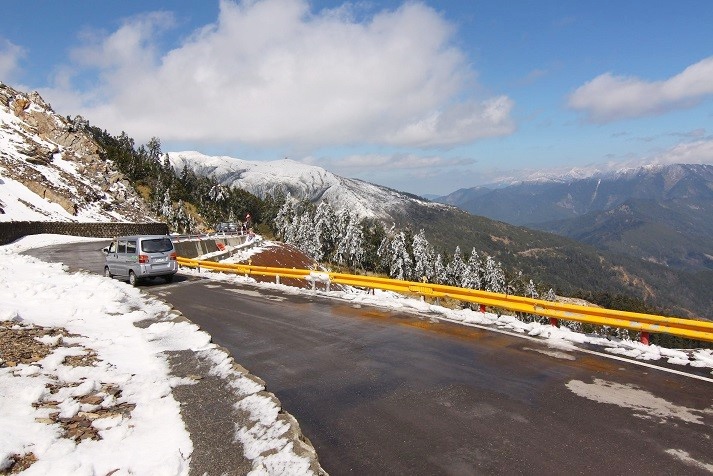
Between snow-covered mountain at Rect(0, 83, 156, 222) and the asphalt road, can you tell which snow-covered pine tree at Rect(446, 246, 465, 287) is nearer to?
snow-covered mountain at Rect(0, 83, 156, 222)

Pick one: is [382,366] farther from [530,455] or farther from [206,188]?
[206,188]

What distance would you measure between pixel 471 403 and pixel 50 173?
71.2 meters

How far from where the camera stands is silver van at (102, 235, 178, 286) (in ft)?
64.1

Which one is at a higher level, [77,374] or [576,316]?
[576,316]

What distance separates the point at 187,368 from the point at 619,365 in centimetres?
711

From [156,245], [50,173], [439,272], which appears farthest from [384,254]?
[156,245]

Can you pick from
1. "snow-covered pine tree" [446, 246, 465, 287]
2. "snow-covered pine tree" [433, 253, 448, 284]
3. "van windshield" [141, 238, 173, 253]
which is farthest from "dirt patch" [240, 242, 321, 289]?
"snow-covered pine tree" [446, 246, 465, 287]

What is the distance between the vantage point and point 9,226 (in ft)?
124

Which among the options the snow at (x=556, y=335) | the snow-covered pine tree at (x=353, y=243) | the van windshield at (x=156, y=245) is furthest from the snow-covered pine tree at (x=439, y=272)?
the snow at (x=556, y=335)

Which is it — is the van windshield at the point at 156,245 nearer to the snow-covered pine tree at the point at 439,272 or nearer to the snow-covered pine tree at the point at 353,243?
the snow-covered pine tree at the point at 439,272

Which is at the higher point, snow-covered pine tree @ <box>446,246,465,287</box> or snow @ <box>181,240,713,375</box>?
snow @ <box>181,240,713,375</box>

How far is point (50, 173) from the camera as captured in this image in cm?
6172

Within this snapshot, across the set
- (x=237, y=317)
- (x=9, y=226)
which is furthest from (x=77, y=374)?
(x=9, y=226)

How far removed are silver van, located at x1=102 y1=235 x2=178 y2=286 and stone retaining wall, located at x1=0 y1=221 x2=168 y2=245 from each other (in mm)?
23266
